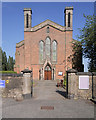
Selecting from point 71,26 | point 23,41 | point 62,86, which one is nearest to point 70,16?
point 71,26

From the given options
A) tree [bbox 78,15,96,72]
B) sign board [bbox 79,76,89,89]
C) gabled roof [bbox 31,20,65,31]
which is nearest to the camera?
sign board [bbox 79,76,89,89]

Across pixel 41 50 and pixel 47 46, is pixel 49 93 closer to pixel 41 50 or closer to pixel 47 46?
pixel 41 50

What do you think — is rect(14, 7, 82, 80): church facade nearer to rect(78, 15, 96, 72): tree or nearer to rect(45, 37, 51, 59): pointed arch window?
rect(45, 37, 51, 59): pointed arch window

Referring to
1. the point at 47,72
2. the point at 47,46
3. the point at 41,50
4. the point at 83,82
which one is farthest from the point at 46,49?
the point at 83,82

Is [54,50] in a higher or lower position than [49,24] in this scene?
lower

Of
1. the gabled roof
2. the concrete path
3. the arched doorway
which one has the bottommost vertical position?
the concrete path

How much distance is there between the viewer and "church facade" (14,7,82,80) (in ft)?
89.3

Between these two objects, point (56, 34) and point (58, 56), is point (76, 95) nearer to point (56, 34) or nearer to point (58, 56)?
point (58, 56)

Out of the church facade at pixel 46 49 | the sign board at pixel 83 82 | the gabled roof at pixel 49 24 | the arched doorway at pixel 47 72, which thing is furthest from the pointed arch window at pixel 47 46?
the sign board at pixel 83 82

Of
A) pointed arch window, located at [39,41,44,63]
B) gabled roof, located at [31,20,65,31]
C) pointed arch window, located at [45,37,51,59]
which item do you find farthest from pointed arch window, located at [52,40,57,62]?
gabled roof, located at [31,20,65,31]

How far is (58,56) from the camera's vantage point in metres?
27.6

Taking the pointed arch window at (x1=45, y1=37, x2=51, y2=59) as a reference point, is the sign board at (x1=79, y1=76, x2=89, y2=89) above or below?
below

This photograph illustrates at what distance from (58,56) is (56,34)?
220 inches

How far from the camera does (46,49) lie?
28219 mm
